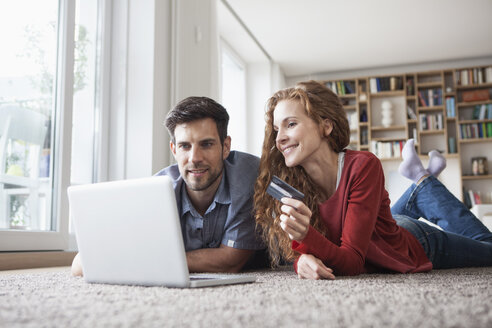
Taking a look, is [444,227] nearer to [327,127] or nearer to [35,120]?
[327,127]

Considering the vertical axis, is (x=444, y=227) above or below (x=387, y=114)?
below

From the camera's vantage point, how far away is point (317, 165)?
5.29 feet

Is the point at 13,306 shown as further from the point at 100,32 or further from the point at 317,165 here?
the point at 100,32

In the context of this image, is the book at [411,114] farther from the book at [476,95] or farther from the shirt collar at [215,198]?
the shirt collar at [215,198]

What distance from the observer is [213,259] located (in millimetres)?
1654

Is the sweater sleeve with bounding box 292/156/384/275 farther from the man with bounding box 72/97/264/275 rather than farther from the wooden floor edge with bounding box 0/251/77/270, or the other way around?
the wooden floor edge with bounding box 0/251/77/270

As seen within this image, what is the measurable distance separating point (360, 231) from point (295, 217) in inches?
9.8

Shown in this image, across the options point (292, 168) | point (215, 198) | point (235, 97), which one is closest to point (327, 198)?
point (292, 168)

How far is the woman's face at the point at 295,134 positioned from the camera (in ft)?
5.10

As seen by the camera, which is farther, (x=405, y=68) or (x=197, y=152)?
(x=405, y=68)

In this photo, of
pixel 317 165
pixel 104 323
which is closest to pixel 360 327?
pixel 104 323

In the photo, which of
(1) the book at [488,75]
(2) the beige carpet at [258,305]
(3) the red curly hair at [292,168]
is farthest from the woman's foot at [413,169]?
(1) the book at [488,75]

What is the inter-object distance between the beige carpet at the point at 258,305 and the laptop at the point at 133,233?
1.7 inches

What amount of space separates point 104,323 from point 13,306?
29cm
